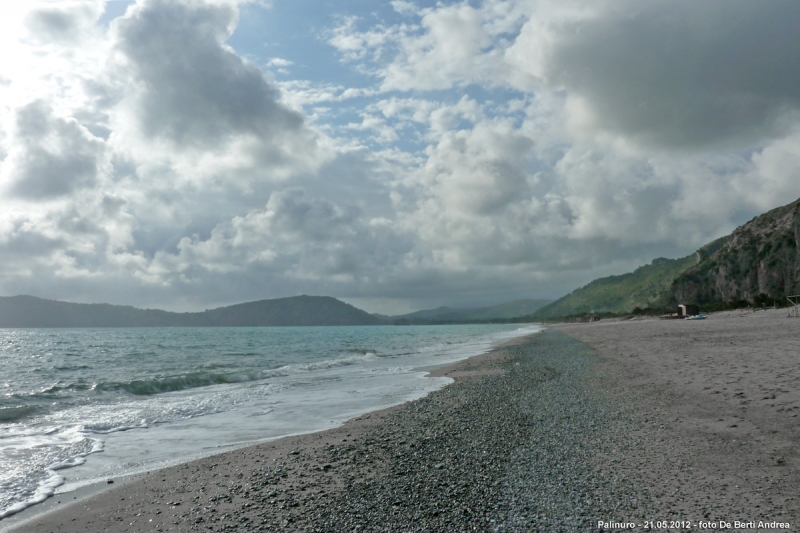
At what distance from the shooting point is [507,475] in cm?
705

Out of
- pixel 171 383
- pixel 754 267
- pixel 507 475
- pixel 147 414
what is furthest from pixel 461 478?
pixel 754 267

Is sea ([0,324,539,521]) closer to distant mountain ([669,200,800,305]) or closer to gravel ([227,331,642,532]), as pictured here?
gravel ([227,331,642,532])

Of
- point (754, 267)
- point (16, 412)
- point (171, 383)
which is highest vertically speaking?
point (754, 267)

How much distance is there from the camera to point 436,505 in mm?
6086

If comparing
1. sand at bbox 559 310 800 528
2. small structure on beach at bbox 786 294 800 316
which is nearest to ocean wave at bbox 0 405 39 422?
sand at bbox 559 310 800 528

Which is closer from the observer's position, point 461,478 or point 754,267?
point 461,478

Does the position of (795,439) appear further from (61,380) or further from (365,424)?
(61,380)

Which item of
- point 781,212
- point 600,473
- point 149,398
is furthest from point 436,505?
point 781,212

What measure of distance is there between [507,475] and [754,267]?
106421 millimetres

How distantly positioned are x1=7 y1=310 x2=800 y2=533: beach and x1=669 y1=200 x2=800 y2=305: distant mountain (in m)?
78.1

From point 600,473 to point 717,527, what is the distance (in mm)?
1900

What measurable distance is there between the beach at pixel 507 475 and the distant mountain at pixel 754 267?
256 feet

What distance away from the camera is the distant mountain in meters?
78.8

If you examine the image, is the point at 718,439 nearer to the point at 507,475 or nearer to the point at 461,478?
the point at 507,475
